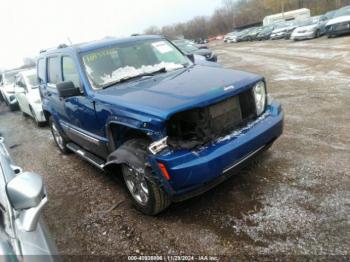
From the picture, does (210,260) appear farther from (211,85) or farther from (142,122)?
(211,85)

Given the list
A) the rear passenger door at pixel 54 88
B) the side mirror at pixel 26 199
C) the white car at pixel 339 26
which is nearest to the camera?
the side mirror at pixel 26 199

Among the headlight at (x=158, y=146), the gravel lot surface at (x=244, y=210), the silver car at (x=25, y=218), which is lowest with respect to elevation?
the gravel lot surface at (x=244, y=210)

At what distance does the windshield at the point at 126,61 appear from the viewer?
4105mm

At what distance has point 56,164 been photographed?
583cm

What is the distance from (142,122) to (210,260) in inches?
54.1

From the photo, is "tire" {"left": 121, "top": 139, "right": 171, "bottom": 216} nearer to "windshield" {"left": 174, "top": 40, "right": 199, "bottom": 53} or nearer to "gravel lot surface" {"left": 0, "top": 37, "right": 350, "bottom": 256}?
"gravel lot surface" {"left": 0, "top": 37, "right": 350, "bottom": 256}

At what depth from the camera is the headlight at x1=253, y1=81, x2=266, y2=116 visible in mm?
3693

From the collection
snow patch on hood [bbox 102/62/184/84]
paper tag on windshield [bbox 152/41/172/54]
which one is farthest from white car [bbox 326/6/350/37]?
snow patch on hood [bbox 102/62/184/84]

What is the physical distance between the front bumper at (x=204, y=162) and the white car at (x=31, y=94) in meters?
6.42

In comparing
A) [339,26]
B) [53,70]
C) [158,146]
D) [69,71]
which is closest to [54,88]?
[53,70]

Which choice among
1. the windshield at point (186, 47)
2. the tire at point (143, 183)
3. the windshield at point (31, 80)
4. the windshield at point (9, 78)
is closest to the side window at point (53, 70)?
the tire at point (143, 183)

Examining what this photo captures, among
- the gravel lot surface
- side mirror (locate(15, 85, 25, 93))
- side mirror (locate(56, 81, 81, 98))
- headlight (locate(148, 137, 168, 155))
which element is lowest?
the gravel lot surface

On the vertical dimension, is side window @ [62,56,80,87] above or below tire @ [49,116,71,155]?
above

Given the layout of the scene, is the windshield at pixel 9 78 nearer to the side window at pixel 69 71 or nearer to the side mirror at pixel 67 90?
the side window at pixel 69 71
